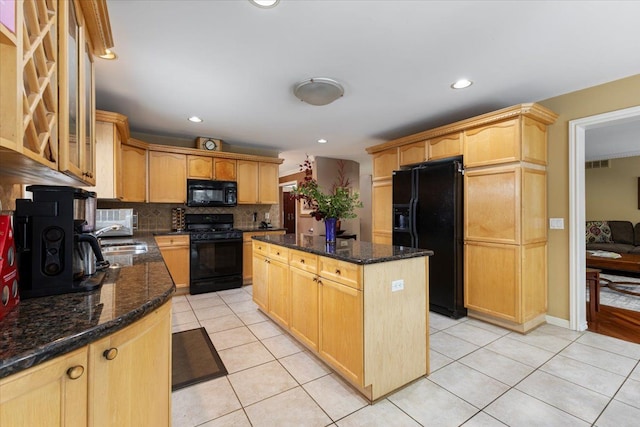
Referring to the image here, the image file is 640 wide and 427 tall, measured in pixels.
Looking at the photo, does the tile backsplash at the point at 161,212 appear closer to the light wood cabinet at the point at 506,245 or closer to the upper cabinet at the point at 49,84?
the upper cabinet at the point at 49,84

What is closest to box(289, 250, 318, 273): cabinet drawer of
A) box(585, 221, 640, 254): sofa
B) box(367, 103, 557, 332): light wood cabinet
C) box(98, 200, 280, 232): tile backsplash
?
box(367, 103, 557, 332): light wood cabinet

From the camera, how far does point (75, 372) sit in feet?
2.45

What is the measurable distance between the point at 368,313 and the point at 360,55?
1.91 m

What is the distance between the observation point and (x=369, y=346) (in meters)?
1.81

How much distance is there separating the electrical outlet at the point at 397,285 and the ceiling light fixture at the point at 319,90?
180cm

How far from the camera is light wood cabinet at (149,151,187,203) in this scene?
418 centimetres

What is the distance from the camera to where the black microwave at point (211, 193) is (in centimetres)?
445

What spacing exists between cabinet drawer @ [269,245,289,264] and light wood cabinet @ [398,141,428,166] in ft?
7.22

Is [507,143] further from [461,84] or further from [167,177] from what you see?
[167,177]

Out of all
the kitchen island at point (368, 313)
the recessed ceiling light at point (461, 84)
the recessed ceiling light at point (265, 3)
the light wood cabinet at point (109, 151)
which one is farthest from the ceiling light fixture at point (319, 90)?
the light wood cabinet at point (109, 151)

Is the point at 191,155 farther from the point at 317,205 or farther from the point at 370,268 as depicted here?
the point at 370,268

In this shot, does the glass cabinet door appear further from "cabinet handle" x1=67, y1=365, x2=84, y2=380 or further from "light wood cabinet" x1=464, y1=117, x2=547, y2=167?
"light wood cabinet" x1=464, y1=117, x2=547, y2=167

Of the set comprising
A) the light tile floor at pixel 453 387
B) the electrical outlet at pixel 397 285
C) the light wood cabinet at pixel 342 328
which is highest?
the electrical outlet at pixel 397 285

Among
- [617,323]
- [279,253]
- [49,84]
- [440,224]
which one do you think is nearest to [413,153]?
[440,224]
